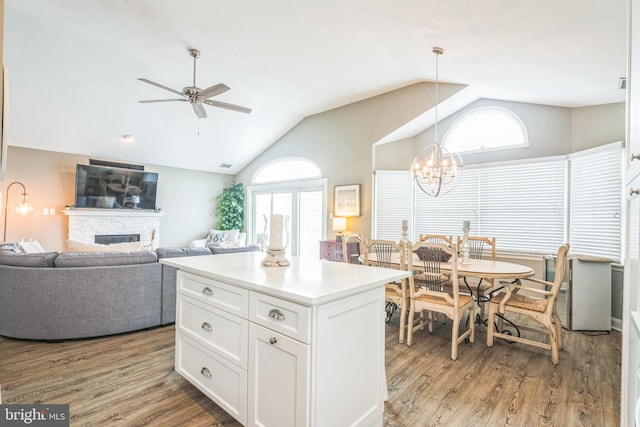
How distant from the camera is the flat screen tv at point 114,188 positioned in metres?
6.22

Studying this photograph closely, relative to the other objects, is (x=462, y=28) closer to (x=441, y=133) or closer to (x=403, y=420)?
(x=441, y=133)

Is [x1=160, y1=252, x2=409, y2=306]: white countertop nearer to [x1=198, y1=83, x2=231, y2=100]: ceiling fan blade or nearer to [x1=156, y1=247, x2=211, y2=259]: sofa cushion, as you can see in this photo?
[x1=156, y1=247, x2=211, y2=259]: sofa cushion

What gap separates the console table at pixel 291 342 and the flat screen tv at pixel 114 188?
219 inches

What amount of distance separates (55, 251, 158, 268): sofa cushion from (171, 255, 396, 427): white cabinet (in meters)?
1.66

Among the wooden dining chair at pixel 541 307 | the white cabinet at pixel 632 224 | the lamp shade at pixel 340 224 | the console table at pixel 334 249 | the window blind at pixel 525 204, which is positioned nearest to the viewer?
the white cabinet at pixel 632 224

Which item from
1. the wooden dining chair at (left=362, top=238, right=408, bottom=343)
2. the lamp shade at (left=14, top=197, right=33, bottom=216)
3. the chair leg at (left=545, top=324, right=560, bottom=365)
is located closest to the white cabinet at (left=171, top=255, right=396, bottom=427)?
the wooden dining chair at (left=362, top=238, right=408, bottom=343)

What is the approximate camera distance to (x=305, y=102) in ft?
19.6

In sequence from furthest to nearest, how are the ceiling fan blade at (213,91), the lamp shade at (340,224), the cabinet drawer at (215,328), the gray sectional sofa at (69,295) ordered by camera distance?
the lamp shade at (340,224) < the ceiling fan blade at (213,91) < the gray sectional sofa at (69,295) < the cabinet drawer at (215,328)

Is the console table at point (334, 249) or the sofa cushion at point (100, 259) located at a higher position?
the sofa cushion at point (100, 259)

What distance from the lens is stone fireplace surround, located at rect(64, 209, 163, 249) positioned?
245 inches

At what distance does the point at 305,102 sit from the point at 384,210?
2.48 meters

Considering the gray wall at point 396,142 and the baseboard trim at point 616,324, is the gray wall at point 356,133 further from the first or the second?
the baseboard trim at point 616,324

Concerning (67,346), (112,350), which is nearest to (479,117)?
(112,350)

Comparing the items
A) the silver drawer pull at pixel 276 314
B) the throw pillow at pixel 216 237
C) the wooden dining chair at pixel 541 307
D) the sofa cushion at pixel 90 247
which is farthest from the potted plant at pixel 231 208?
the silver drawer pull at pixel 276 314
